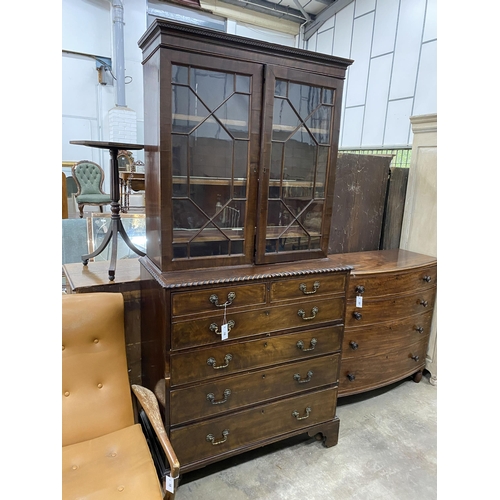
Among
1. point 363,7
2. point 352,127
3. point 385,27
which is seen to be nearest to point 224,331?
point 352,127

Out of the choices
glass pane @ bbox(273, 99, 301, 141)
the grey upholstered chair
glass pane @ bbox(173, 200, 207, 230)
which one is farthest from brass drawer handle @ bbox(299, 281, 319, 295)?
the grey upholstered chair

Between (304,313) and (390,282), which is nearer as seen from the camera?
(304,313)

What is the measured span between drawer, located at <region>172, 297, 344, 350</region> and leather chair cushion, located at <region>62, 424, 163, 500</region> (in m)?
0.40

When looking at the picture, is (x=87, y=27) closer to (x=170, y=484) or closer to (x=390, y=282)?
(x=390, y=282)

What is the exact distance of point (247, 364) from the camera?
158cm

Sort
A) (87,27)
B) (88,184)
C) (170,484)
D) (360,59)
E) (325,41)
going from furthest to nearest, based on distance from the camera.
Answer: (325,41) < (87,27) < (88,184) < (360,59) < (170,484)

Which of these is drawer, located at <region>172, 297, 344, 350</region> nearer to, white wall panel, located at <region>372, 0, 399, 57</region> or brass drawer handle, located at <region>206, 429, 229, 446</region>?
brass drawer handle, located at <region>206, 429, 229, 446</region>

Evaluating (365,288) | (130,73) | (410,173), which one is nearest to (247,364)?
(365,288)

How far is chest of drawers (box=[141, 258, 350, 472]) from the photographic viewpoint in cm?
143

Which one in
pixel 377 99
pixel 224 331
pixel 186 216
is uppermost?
pixel 377 99

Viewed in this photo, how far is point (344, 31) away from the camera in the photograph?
5152 millimetres

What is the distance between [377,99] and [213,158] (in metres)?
4.02
